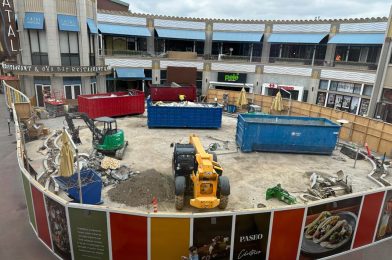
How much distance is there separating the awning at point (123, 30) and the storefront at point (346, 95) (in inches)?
1020

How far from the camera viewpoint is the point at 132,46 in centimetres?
4362

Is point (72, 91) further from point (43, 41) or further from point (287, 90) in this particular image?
point (287, 90)

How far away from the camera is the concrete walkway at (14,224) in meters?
9.35

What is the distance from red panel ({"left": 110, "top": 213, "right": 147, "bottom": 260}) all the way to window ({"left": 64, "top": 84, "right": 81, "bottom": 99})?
86.6 feet

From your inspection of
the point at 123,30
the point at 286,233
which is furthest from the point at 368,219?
the point at 123,30

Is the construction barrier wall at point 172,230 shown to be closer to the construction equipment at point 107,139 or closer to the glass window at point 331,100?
the construction equipment at point 107,139

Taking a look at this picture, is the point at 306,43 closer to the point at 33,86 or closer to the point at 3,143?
the point at 33,86

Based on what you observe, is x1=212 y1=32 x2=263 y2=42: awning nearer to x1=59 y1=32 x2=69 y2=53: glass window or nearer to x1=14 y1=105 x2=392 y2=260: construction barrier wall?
x1=59 y1=32 x2=69 y2=53: glass window

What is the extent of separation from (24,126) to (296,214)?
2067 cm

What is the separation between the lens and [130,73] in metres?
38.6

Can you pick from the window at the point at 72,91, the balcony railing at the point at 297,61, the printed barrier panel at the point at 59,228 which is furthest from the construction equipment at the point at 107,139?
the balcony railing at the point at 297,61

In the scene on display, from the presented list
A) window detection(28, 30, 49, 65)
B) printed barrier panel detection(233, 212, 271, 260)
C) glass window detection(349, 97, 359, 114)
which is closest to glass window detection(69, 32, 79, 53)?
window detection(28, 30, 49, 65)

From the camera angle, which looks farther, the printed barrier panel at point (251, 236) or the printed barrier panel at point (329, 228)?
the printed barrier panel at point (329, 228)

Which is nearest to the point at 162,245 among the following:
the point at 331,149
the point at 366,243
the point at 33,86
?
the point at 366,243
